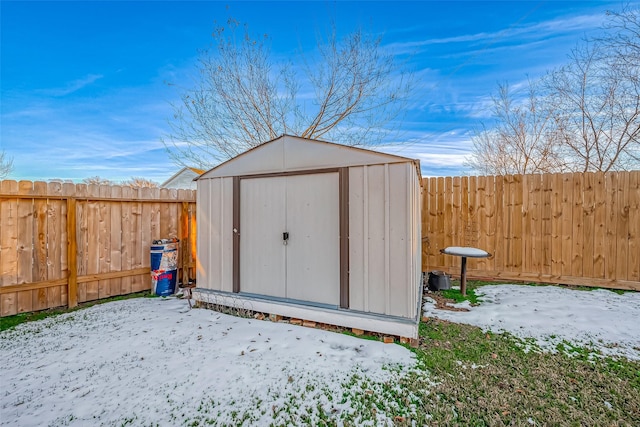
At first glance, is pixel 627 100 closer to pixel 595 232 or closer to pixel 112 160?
pixel 595 232

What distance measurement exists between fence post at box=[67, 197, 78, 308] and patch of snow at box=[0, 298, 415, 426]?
1.86 ft

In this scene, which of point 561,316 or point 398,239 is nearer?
point 398,239

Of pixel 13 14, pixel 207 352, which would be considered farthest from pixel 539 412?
pixel 13 14

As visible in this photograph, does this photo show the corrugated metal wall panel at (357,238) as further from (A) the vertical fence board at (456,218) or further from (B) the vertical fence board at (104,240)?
(B) the vertical fence board at (104,240)

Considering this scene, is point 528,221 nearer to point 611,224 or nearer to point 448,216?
point 611,224

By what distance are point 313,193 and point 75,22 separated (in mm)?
6046

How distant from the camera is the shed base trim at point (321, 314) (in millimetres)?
3031

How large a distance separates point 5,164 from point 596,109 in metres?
20.6

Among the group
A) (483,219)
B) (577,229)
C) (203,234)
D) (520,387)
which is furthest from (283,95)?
(520,387)

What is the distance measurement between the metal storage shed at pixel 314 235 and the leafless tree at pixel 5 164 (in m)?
13.2

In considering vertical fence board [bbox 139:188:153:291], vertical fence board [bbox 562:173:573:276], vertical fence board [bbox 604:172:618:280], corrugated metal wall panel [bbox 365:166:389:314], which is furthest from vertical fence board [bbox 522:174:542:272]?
vertical fence board [bbox 139:188:153:291]

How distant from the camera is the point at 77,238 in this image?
444 centimetres

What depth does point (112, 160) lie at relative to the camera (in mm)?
9422

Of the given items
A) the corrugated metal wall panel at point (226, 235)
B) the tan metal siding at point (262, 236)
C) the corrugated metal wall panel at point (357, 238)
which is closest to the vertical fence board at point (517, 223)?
the corrugated metal wall panel at point (357, 238)
